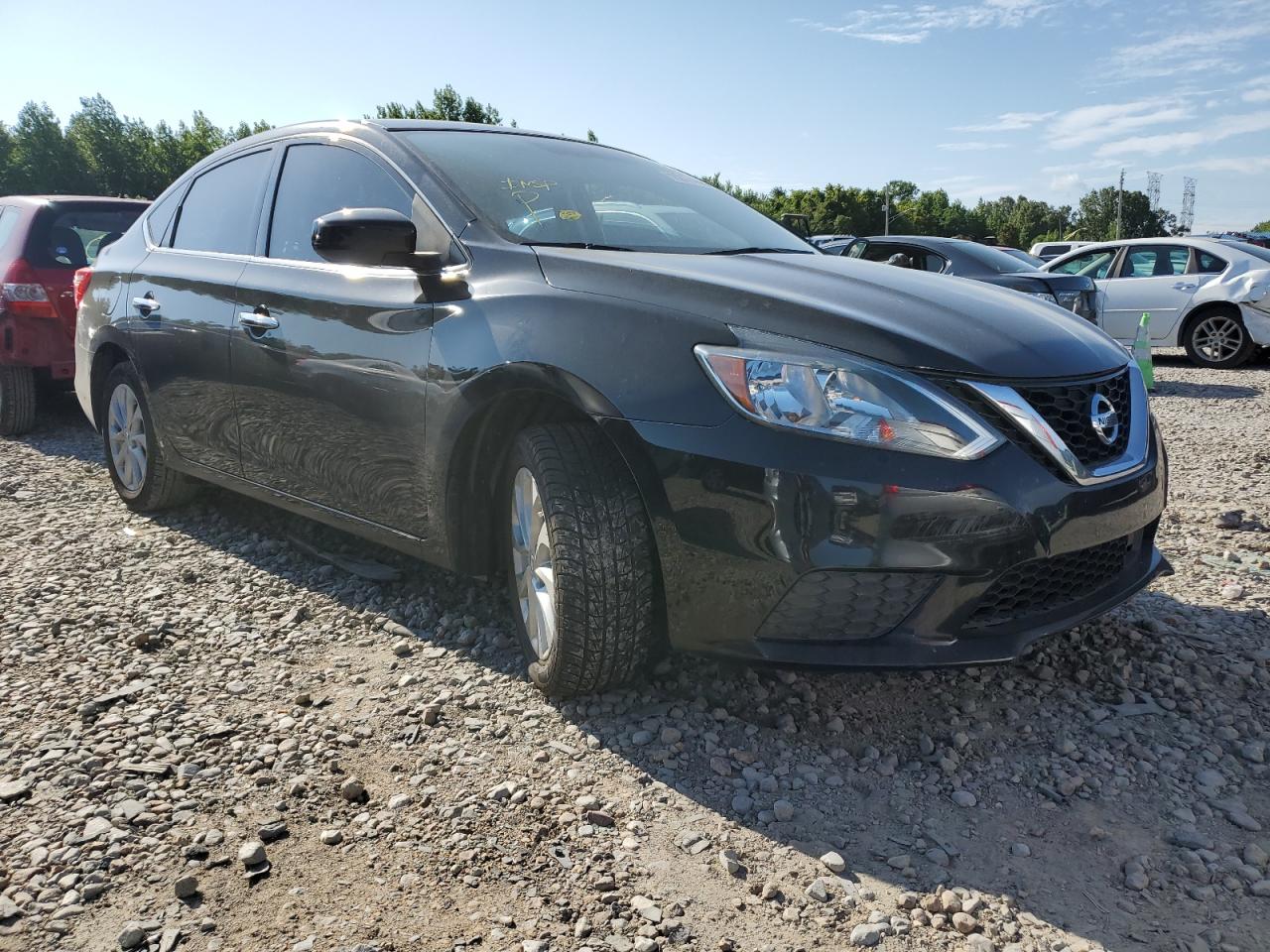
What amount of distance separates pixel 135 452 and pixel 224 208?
1.36 meters

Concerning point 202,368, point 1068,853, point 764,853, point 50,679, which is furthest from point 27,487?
point 1068,853

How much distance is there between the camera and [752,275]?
9.05 feet

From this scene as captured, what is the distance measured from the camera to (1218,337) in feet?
36.2

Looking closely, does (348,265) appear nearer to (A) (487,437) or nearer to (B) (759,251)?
(A) (487,437)

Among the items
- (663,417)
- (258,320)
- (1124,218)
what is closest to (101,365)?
(258,320)

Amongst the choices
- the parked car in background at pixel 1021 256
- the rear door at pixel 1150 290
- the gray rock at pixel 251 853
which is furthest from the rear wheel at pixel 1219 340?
the gray rock at pixel 251 853

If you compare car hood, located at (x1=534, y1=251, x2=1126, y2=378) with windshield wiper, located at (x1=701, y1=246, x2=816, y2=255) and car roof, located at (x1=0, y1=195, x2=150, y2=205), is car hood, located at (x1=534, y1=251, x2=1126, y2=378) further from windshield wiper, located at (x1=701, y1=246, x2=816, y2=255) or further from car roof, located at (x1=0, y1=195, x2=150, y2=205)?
car roof, located at (x1=0, y1=195, x2=150, y2=205)

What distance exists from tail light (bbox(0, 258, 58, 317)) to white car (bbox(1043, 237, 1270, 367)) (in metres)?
9.25

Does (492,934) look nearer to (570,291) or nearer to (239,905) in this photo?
(239,905)

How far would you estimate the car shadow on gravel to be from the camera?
213 centimetres

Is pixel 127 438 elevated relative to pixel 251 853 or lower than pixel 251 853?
elevated

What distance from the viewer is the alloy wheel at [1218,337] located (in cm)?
1089

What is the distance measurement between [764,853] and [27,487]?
16.5 ft

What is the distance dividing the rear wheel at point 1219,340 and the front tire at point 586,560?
10.4 metres
